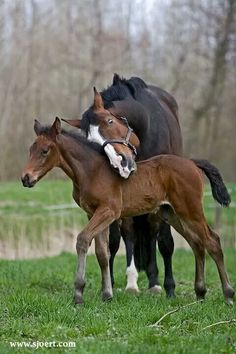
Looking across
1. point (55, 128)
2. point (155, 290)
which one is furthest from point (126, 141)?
point (155, 290)

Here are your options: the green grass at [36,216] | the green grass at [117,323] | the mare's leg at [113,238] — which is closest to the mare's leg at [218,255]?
the green grass at [117,323]

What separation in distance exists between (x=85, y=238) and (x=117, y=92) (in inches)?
79.8

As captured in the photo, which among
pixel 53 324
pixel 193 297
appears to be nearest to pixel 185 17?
pixel 193 297

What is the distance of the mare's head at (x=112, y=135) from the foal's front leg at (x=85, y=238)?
1.50 ft

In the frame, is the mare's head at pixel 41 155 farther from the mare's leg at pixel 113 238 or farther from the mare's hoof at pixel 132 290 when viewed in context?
the mare's hoof at pixel 132 290

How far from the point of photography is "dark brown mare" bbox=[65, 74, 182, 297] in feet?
25.0

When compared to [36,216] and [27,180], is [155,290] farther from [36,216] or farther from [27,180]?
[36,216]

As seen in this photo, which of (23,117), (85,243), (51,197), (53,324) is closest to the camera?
(53,324)

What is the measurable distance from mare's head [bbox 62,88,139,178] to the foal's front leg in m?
0.46

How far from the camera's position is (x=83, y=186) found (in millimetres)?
6703

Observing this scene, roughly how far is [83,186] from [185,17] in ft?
79.5

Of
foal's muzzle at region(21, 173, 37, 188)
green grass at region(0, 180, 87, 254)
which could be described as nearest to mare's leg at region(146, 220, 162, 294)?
foal's muzzle at region(21, 173, 37, 188)

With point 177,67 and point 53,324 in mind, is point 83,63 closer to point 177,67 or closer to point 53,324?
point 177,67

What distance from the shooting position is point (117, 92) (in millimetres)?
7680
